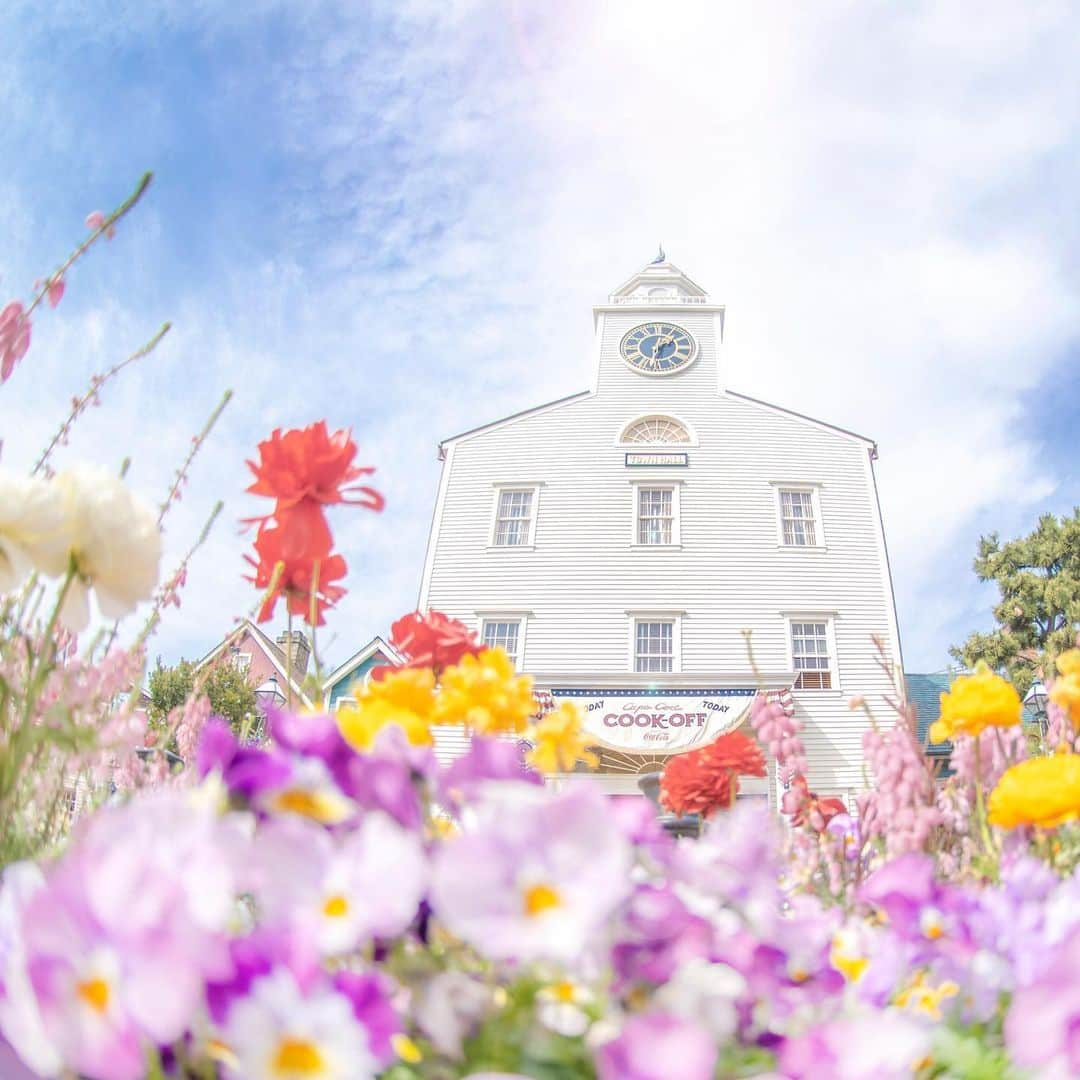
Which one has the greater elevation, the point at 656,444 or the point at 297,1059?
the point at 656,444

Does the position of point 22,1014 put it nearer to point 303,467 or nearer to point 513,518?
point 303,467

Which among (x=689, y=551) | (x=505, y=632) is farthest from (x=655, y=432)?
(x=505, y=632)

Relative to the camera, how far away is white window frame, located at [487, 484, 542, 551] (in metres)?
14.6

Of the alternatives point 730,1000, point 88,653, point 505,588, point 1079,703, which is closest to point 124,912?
point 730,1000

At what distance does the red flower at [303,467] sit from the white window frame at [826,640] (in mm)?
12189

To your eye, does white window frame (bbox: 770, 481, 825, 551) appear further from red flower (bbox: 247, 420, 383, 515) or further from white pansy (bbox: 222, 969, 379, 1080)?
white pansy (bbox: 222, 969, 379, 1080)

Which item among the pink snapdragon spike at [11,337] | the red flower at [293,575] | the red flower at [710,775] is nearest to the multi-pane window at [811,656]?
the red flower at [710,775]

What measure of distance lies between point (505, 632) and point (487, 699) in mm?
12825

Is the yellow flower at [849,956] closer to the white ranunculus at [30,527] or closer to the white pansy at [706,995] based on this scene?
the white pansy at [706,995]

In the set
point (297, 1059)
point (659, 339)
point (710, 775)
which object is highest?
point (659, 339)

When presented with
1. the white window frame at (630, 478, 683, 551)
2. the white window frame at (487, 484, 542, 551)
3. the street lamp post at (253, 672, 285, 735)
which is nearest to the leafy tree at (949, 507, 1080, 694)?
the white window frame at (630, 478, 683, 551)

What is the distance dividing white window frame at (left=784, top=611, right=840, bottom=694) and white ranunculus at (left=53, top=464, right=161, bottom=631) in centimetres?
1266

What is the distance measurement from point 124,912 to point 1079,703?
1.53 m

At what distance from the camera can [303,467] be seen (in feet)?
4.77
